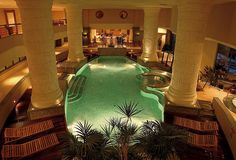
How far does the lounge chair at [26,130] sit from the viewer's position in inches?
275

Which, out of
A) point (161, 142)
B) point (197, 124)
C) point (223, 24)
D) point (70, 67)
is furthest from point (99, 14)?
point (161, 142)

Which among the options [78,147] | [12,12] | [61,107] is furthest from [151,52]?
[78,147]

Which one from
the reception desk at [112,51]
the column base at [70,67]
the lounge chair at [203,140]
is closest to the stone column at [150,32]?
the reception desk at [112,51]

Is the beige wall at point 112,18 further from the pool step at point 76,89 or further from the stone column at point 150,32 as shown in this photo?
the pool step at point 76,89

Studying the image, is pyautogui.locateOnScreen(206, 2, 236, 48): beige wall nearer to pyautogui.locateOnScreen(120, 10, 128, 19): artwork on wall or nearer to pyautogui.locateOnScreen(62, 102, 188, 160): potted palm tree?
pyautogui.locateOnScreen(62, 102, 188, 160): potted palm tree

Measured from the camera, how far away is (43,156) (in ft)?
21.1

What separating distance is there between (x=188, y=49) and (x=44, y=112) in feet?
20.6

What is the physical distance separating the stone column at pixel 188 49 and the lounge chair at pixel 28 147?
516 centimetres

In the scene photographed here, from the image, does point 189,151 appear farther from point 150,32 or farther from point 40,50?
point 150,32

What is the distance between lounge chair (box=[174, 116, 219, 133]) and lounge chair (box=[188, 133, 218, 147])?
57 centimetres

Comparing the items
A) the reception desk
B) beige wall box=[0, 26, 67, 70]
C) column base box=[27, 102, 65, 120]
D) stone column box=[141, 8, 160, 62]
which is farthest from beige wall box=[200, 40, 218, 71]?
beige wall box=[0, 26, 67, 70]

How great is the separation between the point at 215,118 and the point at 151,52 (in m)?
9.86

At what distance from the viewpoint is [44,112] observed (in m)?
8.40

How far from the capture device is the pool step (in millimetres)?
11336
